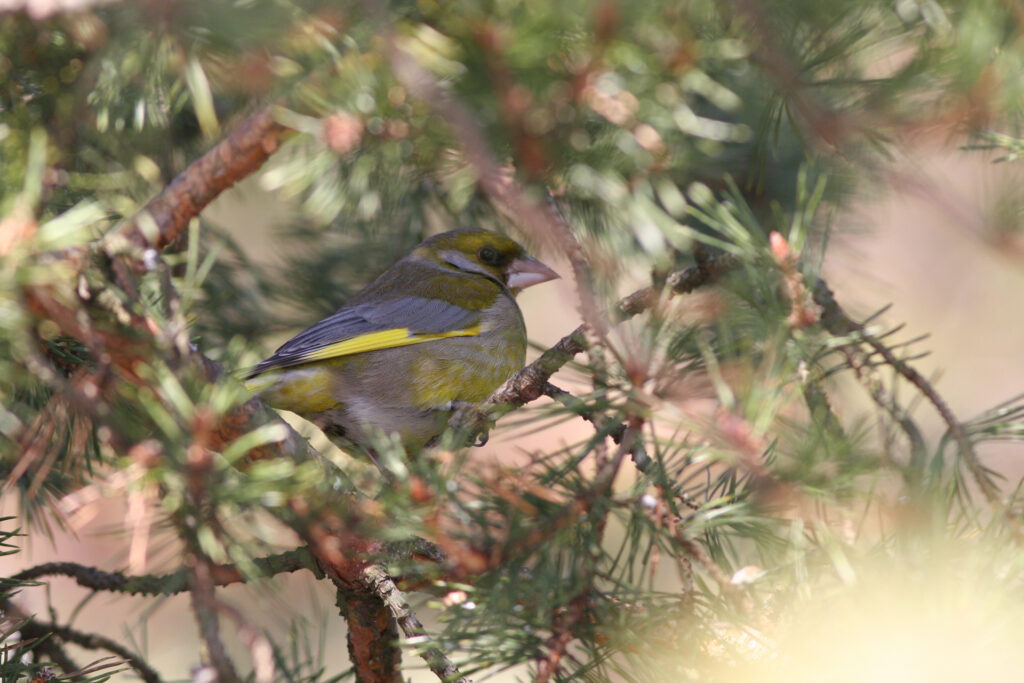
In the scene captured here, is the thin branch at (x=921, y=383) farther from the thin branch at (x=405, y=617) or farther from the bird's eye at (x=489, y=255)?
the bird's eye at (x=489, y=255)

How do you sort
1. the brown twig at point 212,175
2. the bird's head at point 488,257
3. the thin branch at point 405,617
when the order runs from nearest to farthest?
1. the thin branch at point 405,617
2. the brown twig at point 212,175
3. the bird's head at point 488,257

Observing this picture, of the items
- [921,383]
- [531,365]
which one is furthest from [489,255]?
[921,383]

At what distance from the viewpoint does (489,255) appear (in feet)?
11.5

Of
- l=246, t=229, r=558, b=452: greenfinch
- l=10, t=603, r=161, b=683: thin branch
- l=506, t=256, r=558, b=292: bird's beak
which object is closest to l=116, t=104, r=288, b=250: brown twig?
l=246, t=229, r=558, b=452: greenfinch

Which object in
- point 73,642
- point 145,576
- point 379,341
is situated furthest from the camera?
point 379,341

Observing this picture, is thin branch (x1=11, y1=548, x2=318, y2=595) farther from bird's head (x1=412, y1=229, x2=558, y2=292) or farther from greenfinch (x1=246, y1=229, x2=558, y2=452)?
bird's head (x1=412, y1=229, x2=558, y2=292)

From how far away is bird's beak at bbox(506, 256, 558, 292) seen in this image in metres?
3.49

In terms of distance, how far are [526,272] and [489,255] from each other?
0.16 meters

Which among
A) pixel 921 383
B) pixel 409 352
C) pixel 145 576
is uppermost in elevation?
pixel 409 352

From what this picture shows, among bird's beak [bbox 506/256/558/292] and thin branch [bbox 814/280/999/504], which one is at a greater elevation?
bird's beak [bbox 506/256/558/292]

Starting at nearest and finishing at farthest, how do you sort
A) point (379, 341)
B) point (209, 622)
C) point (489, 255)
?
point (209, 622) → point (379, 341) → point (489, 255)

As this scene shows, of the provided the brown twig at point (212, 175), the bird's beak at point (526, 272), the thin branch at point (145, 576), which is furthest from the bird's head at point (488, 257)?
the thin branch at point (145, 576)

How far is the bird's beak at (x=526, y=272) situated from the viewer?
3492mm

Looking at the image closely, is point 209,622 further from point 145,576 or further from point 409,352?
point 409,352
